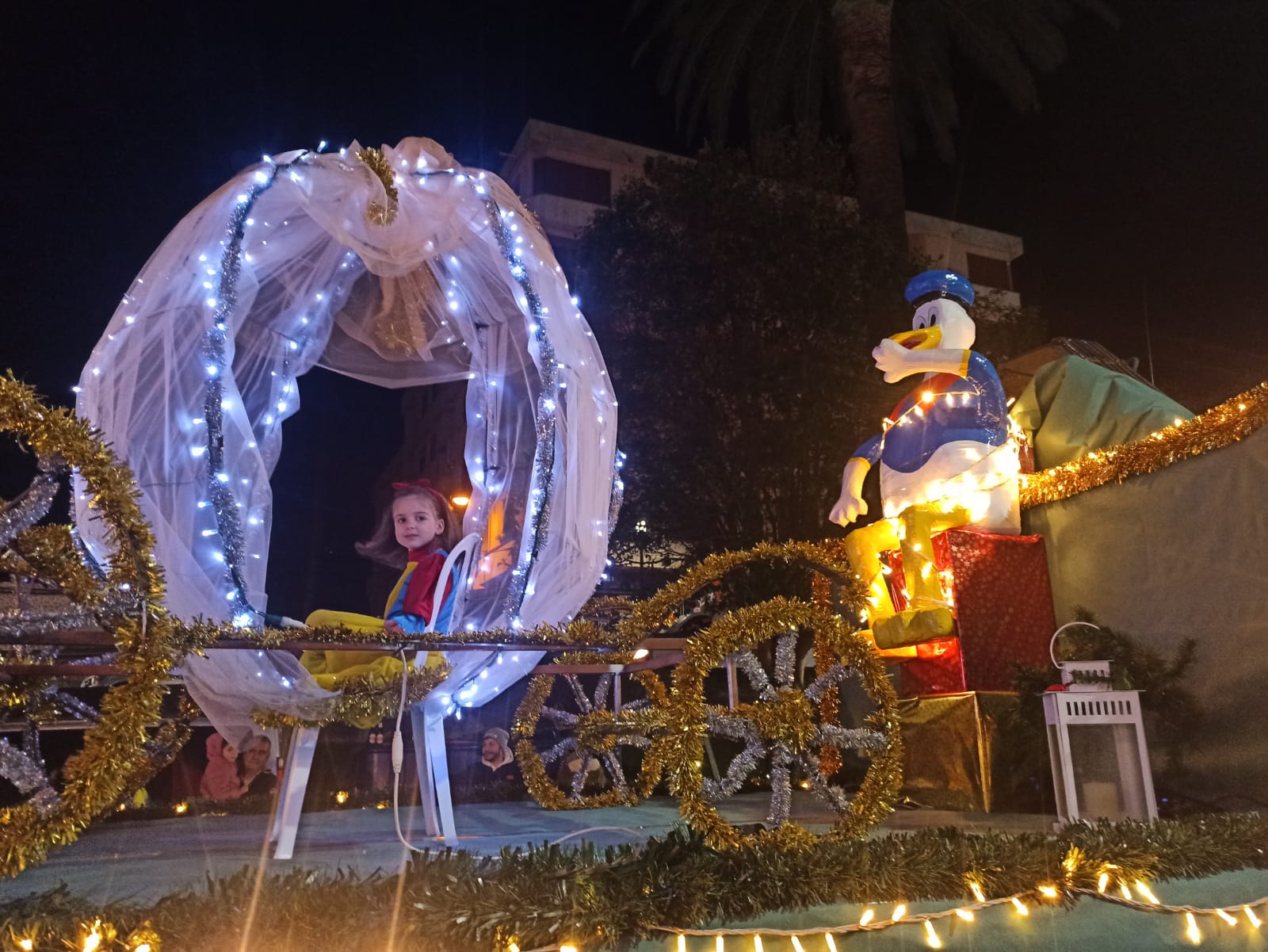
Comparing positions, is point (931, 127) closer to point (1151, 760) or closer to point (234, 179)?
point (1151, 760)

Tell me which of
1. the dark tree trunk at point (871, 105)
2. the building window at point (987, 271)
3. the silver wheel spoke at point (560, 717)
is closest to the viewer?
the silver wheel spoke at point (560, 717)

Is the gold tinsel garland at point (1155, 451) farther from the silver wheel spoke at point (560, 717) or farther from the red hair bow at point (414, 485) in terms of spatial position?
the red hair bow at point (414, 485)

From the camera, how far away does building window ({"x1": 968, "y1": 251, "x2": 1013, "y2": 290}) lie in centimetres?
2520

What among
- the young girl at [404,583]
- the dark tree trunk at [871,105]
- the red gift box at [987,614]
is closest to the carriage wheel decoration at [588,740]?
the young girl at [404,583]

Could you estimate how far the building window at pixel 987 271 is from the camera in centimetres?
2520

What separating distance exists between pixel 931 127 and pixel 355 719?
11.8 metres

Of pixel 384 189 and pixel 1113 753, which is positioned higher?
pixel 384 189

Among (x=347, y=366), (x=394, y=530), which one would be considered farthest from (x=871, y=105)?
(x=394, y=530)

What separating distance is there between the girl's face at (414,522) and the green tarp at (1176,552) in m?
3.28

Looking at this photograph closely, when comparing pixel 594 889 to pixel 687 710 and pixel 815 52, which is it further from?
pixel 815 52

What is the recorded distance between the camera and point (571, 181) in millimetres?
19922

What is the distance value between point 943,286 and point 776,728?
10.0 feet

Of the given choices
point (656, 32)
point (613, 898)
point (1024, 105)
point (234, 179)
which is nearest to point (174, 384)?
point (234, 179)

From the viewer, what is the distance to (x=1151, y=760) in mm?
4086
